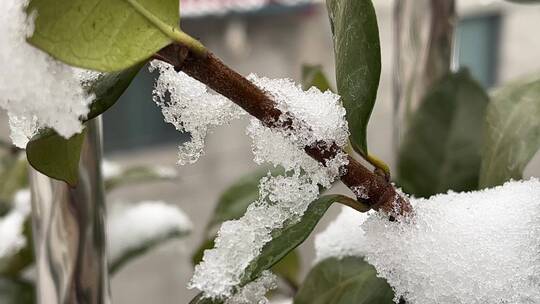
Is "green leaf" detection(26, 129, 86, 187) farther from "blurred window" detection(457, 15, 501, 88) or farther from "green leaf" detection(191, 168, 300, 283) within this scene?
"blurred window" detection(457, 15, 501, 88)

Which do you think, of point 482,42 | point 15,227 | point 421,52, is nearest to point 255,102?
point 421,52

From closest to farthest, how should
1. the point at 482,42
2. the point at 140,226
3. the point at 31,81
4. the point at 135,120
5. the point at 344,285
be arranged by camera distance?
the point at 31,81 → the point at 344,285 → the point at 140,226 → the point at 135,120 → the point at 482,42

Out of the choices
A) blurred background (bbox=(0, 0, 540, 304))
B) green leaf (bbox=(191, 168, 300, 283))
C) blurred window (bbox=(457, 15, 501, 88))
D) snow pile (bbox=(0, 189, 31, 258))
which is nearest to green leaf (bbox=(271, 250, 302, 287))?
green leaf (bbox=(191, 168, 300, 283))

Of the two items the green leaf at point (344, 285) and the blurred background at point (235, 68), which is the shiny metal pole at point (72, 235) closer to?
the green leaf at point (344, 285)

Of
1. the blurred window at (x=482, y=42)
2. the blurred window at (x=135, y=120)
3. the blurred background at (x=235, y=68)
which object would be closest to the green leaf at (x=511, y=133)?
the blurred background at (x=235, y=68)

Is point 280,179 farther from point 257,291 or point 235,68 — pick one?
point 235,68

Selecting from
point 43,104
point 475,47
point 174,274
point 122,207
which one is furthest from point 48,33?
point 475,47
